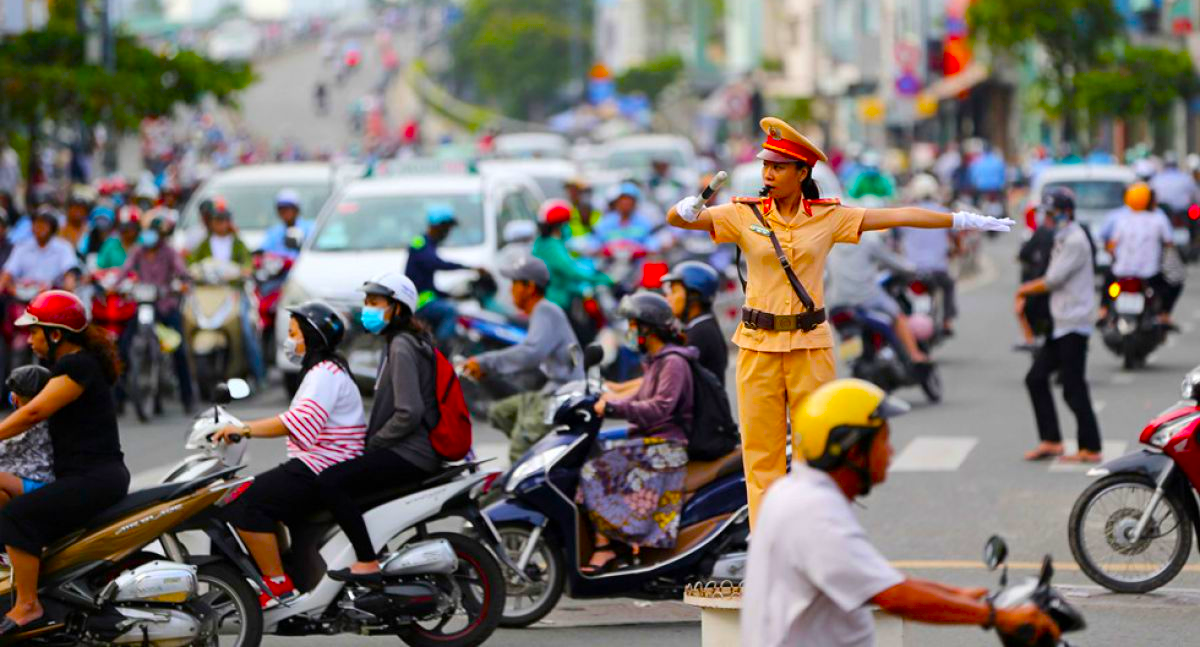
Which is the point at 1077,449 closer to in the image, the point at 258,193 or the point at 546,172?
the point at 258,193

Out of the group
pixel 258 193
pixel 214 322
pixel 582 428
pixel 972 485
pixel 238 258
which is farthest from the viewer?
pixel 258 193

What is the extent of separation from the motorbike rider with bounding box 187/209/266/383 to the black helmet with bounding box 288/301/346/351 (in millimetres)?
9337

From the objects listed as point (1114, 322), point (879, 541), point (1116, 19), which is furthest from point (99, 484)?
point (1116, 19)

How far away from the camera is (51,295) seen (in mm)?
8539

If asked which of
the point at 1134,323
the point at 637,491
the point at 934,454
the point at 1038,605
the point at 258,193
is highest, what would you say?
the point at 1038,605

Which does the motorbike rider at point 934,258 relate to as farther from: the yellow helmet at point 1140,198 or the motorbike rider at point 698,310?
the motorbike rider at point 698,310

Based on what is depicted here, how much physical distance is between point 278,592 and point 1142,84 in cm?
3693

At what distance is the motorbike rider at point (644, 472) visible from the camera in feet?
31.1

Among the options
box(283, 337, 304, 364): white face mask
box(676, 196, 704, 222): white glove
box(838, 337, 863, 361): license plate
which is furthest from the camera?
box(838, 337, 863, 361): license plate

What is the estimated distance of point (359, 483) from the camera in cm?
878

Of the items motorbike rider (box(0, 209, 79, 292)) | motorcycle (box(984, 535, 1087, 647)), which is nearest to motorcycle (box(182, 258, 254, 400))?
motorbike rider (box(0, 209, 79, 292))

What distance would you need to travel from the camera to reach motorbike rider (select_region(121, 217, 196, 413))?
693 inches

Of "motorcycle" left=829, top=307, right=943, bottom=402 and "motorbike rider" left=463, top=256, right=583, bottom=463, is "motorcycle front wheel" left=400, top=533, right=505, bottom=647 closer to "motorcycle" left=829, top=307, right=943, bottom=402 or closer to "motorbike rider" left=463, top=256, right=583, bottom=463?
"motorbike rider" left=463, top=256, right=583, bottom=463

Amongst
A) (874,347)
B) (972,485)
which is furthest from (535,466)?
(874,347)
